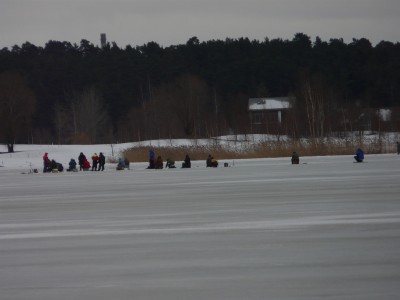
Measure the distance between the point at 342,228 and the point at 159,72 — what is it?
84.8 metres

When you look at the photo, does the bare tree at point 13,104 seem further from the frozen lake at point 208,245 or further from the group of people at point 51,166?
the frozen lake at point 208,245

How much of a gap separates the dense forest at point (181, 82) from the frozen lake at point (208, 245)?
54330 mm

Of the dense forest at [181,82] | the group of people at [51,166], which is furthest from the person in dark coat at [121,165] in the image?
the dense forest at [181,82]

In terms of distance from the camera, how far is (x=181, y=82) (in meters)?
80.5

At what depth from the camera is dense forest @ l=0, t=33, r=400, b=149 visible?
260 ft

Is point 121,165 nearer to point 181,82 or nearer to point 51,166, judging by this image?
point 51,166

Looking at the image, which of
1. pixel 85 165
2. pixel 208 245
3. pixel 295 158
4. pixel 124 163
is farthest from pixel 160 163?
pixel 208 245

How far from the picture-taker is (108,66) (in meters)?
95.5

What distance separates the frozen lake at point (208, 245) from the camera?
26.4ft

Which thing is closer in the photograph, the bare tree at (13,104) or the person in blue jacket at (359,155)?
the person in blue jacket at (359,155)

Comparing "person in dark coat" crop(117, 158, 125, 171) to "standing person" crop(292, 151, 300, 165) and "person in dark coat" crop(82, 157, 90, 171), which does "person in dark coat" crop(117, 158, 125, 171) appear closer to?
"person in dark coat" crop(82, 157, 90, 171)

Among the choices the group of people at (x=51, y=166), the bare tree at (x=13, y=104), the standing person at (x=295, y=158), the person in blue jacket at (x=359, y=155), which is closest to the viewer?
the person in blue jacket at (x=359, y=155)

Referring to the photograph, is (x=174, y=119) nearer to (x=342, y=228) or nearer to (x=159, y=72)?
(x=159, y=72)

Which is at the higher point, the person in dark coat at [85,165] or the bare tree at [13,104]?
the bare tree at [13,104]
